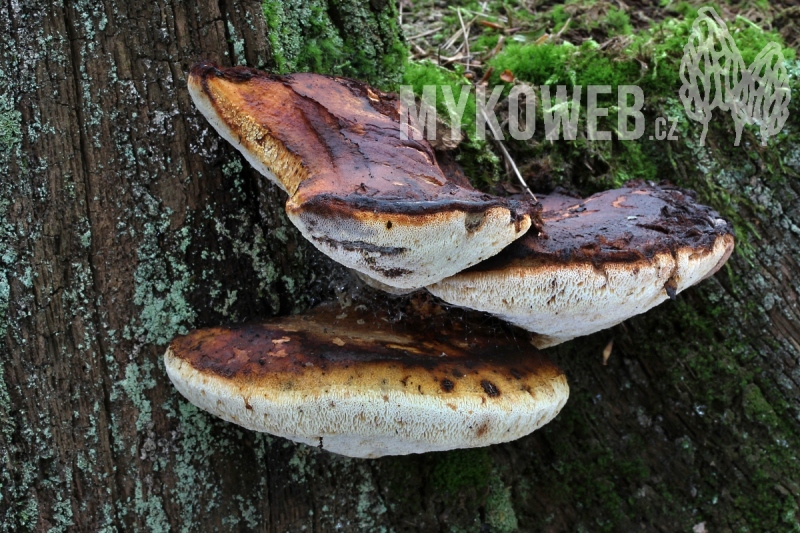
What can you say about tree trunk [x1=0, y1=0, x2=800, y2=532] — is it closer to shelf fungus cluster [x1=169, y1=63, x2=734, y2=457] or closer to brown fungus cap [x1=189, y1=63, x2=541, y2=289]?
shelf fungus cluster [x1=169, y1=63, x2=734, y2=457]

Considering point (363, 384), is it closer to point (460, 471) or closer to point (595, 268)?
point (595, 268)

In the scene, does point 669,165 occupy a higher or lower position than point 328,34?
lower

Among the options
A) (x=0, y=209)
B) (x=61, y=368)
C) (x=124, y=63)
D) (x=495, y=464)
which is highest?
(x=124, y=63)

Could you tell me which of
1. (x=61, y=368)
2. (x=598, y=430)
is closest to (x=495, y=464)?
(x=598, y=430)

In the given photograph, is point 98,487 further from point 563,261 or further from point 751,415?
point 751,415

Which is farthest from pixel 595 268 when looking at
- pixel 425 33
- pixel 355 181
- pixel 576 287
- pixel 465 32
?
pixel 425 33

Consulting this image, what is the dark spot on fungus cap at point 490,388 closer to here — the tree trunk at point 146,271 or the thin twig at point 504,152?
the tree trunk at point 146,271
